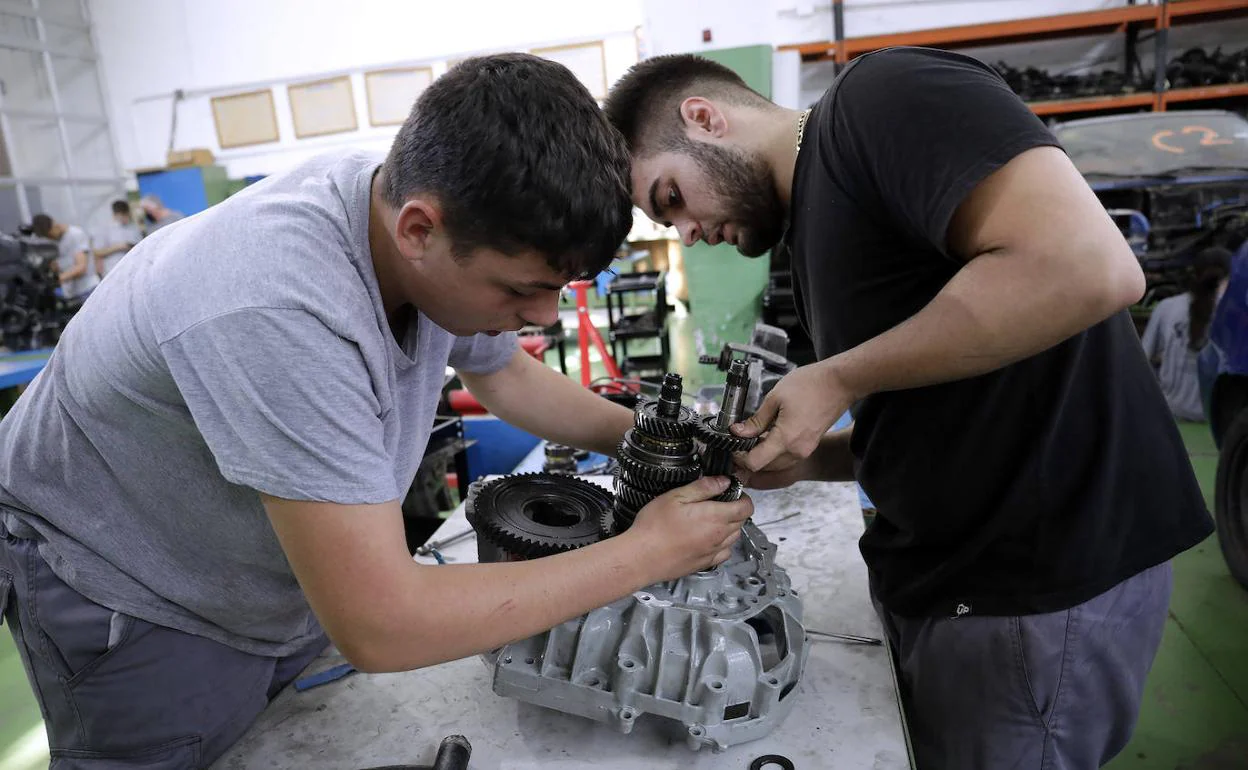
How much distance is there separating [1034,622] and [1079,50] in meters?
7.37

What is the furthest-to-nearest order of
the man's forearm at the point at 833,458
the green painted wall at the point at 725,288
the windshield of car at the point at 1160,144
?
the green painted wall at the point at 725,288
the windshield of car at the point at 1160,144
the man's forearm at the point at 833,458

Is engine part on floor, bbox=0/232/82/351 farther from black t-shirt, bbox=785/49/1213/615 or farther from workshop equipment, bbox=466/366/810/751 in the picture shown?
black t-shirt, bbox=785/49/1213/615

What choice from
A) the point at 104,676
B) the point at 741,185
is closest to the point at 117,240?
the point at 104,676

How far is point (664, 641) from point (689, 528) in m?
0.16

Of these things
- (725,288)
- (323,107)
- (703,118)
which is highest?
(323,107)

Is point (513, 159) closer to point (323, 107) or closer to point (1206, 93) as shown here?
point (1206, 93)

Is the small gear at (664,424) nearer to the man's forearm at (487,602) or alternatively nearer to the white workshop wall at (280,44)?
the man's forearm at (487,602)

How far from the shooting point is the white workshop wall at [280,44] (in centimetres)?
838

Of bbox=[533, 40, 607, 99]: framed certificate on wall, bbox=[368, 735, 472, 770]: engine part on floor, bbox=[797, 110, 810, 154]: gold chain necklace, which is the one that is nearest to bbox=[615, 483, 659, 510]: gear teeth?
bbox=[368, 735, 472, 770]: engine part on floor

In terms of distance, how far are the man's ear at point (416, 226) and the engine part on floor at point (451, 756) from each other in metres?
0.64

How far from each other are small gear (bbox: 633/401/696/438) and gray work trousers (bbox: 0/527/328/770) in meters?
0.73

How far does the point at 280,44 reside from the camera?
29.9 feet

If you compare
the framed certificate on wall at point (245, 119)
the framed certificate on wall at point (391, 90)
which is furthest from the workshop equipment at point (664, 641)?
the framed certificate on wall at point (245, 119)

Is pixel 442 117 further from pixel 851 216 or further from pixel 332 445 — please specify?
pixel 851 216
